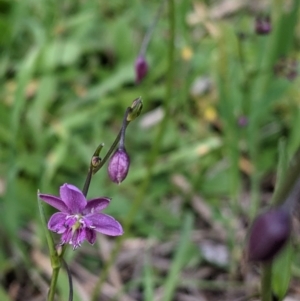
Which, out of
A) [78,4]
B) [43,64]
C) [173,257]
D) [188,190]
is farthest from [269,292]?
[78,4]

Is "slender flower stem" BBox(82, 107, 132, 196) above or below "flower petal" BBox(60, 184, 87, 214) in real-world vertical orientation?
above

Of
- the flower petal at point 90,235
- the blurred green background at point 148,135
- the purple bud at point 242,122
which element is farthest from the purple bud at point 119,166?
the purple bud at point 242,122

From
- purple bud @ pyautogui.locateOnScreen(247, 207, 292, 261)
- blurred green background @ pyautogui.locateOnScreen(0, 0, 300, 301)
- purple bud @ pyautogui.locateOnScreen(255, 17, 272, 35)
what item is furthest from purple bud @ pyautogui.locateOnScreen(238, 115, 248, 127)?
purple bud @ pyautogui.locateOnScreen(247, 207, 292, 261)

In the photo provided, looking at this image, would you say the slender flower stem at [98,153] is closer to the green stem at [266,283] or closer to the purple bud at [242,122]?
the green stem at [266,283]

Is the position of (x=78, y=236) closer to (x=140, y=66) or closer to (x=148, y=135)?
(x=140, y=66)

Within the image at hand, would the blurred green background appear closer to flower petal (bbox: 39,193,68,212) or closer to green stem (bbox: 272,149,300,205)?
flower petal (bbox: 39,193,68,212)

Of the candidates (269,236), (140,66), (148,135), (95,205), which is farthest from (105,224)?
(148,135)
